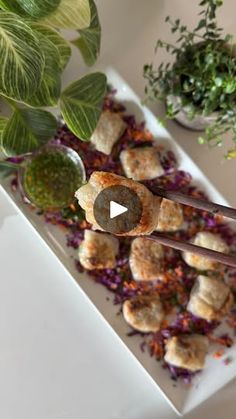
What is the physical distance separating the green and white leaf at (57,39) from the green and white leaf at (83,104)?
6cm

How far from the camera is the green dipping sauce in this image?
4.16 ft

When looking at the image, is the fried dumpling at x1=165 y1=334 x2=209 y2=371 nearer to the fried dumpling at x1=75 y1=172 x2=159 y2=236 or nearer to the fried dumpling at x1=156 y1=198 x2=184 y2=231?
the fried dumpling at x1=156 y1=198 x2=184 y2=231

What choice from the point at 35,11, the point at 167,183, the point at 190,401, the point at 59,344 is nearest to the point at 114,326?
the point at 59,344

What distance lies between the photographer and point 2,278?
1312mm

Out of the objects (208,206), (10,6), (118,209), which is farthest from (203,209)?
(10,6)

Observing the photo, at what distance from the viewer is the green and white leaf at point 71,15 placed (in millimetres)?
1011

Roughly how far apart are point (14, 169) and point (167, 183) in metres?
0.36

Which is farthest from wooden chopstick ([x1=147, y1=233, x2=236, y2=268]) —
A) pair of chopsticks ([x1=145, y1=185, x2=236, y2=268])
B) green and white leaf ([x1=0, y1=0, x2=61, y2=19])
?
green and white leaf ([x1=0, y1=0, x2=61, y2=19])

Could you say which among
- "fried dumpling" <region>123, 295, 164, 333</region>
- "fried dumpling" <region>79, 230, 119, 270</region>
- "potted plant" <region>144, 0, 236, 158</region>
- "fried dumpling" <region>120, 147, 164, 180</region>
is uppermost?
"potted plant" <region>144, 0, 236, 158</region>

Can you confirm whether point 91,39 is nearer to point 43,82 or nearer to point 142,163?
point 43,82

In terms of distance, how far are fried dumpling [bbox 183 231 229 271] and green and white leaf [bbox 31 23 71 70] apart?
1.65 ft

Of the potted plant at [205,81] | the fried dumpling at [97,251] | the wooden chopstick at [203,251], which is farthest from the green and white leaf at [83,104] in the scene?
the wooden chopstick at [203,251]

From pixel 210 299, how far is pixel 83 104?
0.52m

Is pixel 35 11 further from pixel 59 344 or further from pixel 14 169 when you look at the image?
pixel 59 344
